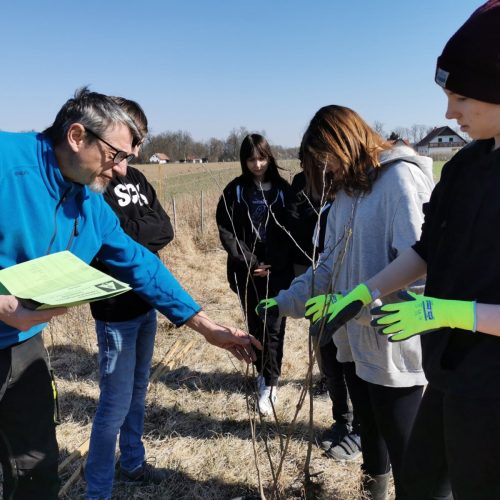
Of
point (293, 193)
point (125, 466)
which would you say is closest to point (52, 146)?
point (125, 466)

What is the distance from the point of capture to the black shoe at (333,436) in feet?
9.50

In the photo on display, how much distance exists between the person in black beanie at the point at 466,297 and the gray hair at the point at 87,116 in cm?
113

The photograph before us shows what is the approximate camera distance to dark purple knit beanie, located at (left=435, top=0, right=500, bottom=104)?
3.78 feet

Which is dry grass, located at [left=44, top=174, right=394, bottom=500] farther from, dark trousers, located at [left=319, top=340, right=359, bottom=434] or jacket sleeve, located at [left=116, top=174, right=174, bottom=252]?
jacket sleeve, located at [left=116, top=174, right=174, bottom=252]

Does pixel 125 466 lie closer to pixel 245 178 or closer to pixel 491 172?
pixel 245 178

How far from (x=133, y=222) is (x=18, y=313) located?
113 cm

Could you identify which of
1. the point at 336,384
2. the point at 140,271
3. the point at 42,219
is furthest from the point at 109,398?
the point at 336,384

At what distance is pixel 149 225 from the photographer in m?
2.47

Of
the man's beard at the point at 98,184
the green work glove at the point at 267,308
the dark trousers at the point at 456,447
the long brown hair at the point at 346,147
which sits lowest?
the dark trousers at the point at 456,447

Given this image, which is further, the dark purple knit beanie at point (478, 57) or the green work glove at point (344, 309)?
the green work glove at point (344, 309)

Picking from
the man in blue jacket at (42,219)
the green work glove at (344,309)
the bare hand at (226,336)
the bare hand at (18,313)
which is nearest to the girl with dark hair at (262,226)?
the bare hand at (226,336)

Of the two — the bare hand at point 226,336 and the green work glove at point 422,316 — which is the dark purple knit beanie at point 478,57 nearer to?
the green work glove at point 422,316

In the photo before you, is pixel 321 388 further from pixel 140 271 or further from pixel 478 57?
pixel 478 57

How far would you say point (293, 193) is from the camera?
357cm
